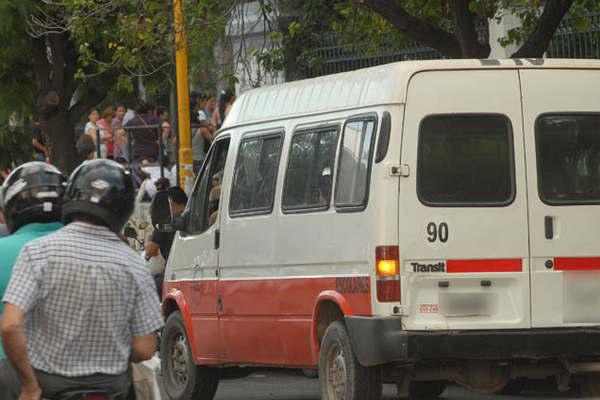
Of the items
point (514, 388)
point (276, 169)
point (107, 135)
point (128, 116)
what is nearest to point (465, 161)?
point (276, 169)

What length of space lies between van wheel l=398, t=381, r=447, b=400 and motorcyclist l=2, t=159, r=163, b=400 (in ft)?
24.0

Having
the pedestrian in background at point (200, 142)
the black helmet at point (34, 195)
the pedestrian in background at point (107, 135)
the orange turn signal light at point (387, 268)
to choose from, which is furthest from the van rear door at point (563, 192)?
the pedestrian in background at point (107, 135)

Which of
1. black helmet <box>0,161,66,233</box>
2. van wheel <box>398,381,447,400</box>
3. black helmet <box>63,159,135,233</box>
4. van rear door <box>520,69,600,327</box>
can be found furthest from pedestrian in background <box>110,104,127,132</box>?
black helmet <box>63,159,135,233</box>

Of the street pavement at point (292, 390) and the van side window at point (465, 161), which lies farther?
the street pavement at point (292, 390)

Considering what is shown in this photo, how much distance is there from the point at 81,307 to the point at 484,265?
4.60 metres

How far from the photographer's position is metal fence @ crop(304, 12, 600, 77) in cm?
1952

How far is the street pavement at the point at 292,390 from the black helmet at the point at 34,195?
613 cm

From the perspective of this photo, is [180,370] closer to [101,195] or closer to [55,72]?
[101,195]

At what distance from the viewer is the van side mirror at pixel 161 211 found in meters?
12.4

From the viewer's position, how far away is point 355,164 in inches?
397

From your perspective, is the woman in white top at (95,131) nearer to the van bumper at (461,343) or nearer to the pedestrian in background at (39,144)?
the pedestrian in background at (39,144)

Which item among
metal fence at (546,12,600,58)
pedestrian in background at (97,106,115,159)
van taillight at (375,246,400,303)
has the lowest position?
van taillight at (375,246,400,303)

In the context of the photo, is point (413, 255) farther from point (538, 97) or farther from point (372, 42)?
point (372, 42)

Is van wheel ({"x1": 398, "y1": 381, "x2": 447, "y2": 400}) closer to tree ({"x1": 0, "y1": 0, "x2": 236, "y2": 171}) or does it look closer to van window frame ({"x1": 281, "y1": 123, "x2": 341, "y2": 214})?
van window frame ({"x1": 281, "y1": 123, "x2": 341, "y2": 214})
